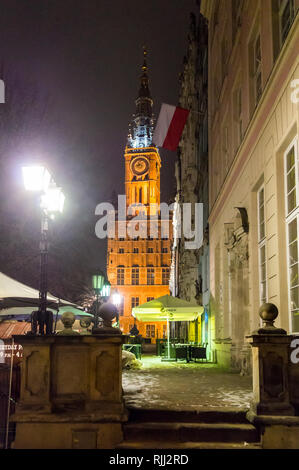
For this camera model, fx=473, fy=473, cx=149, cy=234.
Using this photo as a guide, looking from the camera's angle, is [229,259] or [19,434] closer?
[19,434]

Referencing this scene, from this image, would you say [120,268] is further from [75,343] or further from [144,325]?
[75,343]

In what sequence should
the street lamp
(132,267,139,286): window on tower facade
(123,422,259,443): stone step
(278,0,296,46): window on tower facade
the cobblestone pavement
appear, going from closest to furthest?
(123,422,259,443): stone step < the cobblestone pavement < the street lamp < (278,0,296,46): window on tower facade < (132,267,139,286): window on tower facade

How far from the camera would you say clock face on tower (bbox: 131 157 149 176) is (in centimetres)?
9186

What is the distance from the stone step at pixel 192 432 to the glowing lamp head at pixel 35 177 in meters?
4.41

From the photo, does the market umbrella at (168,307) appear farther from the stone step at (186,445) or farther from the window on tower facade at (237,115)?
the stone step at (186,445)

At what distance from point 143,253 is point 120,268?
4425mm

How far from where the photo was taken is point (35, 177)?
8477mm

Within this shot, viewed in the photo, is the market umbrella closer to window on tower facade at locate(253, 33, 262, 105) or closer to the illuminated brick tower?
window on tower facade at locate(253, 33, 262, 105)

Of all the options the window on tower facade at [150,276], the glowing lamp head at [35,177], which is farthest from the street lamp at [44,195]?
the window on tower facade at [150,276]

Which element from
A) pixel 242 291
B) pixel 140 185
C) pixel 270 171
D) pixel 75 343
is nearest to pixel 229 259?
pixel 242 291

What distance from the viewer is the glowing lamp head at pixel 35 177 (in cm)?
845

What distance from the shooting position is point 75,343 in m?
6.44

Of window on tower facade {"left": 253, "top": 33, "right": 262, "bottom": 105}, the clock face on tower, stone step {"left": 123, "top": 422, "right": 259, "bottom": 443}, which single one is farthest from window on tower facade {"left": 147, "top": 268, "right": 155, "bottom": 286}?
stone step {"left": 123, "top": 422, "right": 259, "bottom": 443}

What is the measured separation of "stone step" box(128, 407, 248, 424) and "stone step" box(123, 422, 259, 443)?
0.38 feet
